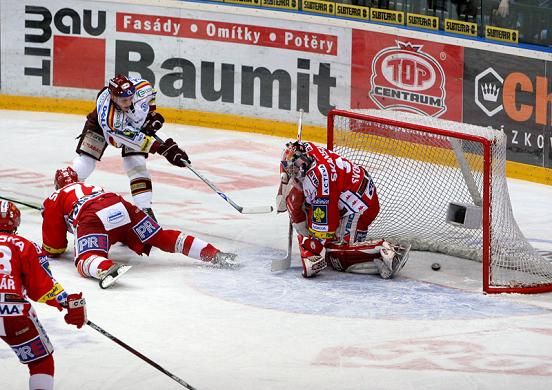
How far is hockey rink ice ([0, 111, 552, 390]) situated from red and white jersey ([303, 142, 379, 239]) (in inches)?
15.2

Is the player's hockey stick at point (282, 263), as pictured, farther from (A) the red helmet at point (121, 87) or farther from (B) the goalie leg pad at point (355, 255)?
(A) the red helmet at point (121, 87)

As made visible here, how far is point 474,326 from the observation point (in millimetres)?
7508

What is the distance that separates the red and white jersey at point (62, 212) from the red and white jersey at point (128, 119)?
67cm

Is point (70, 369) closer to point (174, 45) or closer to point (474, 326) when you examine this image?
point (474, 326)

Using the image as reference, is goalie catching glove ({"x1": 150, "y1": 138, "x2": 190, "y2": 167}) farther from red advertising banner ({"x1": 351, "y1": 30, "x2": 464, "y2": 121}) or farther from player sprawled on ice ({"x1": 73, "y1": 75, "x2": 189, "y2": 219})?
red advertising banner ({"x1": 351, "y1": 30, "x2": 464, "y2": 121})

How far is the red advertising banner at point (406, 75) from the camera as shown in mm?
12188

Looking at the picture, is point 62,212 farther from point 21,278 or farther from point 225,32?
point 225,32

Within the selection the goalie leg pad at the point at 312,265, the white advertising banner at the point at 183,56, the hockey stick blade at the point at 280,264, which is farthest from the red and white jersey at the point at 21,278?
the white advertising banner at the point at 183,56

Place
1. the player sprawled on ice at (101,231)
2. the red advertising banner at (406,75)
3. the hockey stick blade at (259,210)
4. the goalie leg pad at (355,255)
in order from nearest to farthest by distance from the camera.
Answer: the player sprawled on ice at (101,231) < the goalie leg pad at (355,255) < the hockey stick blade at (259,210) < the red advertising banner at (406,75)

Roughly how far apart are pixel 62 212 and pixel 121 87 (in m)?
1.03

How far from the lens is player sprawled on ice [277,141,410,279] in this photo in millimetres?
8344

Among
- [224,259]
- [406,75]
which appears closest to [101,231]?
[224,259]

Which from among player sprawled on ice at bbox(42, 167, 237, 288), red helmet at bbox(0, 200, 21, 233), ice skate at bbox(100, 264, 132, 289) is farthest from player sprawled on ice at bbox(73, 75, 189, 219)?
red helmet at bbox(0, 200, 21, 233)

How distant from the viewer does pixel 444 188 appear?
9.30m
